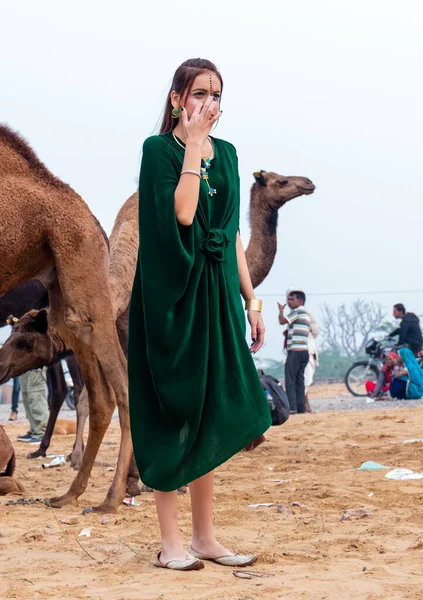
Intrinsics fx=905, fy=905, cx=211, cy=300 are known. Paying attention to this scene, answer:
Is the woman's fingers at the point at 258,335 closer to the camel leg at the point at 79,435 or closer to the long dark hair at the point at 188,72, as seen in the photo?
the long dark hair at the point at 188,72

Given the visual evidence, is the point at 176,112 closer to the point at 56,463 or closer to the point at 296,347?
the point at 56,463

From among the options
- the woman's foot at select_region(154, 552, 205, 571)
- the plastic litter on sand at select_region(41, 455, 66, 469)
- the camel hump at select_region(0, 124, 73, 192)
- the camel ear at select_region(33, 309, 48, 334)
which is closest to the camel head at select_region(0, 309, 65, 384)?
the camel ear at select_region(33, 309, 48, 334)

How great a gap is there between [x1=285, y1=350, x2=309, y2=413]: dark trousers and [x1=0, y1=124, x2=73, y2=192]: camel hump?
9705 millimetres

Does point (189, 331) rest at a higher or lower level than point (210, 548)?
higher

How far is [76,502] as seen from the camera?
6.17m

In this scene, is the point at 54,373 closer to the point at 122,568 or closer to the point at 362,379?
the point at 122,568

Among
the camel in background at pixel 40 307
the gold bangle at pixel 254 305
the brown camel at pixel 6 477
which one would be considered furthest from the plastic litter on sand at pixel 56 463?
the gold bangle at pixel 254 305

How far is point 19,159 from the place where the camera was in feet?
20.9

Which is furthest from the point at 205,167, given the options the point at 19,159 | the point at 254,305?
the point at 19,159

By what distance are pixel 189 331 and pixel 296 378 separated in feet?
40.0

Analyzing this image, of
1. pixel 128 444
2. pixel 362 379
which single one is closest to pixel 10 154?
pixel 128 444

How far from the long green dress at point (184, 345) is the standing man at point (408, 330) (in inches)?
596

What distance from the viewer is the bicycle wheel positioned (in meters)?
20.1

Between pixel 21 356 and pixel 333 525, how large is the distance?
476 cm
